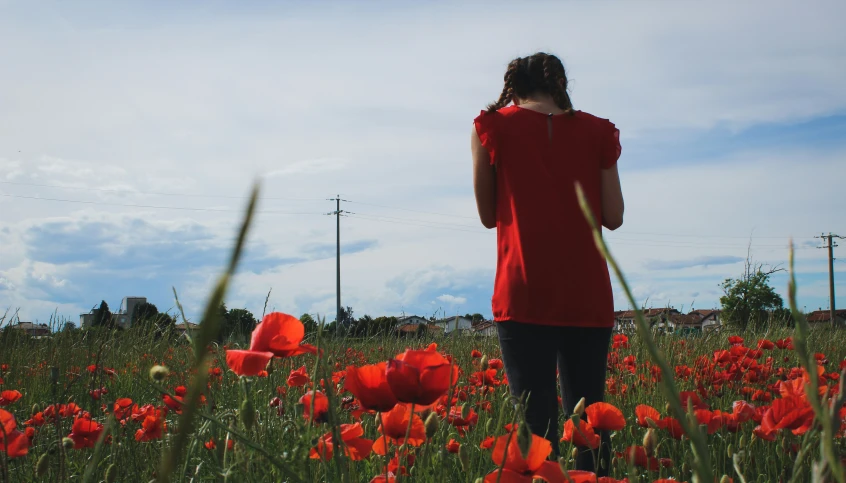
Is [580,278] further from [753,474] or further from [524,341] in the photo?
[753,474]

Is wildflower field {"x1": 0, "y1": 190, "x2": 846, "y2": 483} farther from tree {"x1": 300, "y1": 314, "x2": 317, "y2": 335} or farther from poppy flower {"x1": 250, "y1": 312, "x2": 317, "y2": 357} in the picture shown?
tree {"x1": 300, "y1": 314, "x2": 317, "y2": 335}

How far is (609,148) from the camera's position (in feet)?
8.32

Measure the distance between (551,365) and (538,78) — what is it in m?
1.05

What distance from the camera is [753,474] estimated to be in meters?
2.43

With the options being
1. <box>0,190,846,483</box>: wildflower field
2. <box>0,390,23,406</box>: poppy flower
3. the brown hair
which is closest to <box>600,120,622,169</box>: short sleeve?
the brown hair

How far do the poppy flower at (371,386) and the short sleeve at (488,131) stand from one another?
158 centimetres

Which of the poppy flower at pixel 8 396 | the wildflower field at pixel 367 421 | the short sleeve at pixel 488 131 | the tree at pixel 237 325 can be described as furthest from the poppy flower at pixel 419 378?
the tree at pixel 237 325

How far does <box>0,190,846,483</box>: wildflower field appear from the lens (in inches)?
25.6

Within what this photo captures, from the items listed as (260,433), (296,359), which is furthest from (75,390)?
A: (260,433)

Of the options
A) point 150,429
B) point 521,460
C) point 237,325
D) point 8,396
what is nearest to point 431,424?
Answer: point 521,460

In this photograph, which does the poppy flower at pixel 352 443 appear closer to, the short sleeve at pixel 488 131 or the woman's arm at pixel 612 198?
the short sleeve at pixel 488 131

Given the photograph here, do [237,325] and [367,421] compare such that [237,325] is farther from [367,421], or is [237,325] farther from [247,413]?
[247,413]

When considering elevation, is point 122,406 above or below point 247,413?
below

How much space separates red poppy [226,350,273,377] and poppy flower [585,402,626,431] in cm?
75
